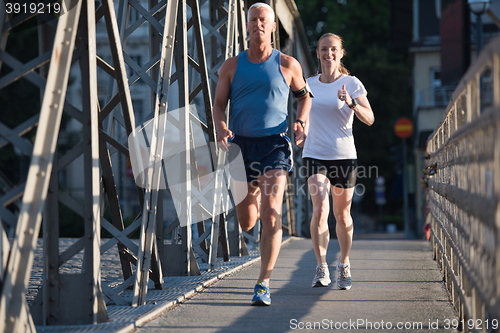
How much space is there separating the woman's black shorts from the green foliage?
33.8 meters

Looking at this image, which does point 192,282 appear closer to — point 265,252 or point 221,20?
point 265,252

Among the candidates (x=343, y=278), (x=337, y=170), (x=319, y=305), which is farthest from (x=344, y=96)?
(x=319, y=305)

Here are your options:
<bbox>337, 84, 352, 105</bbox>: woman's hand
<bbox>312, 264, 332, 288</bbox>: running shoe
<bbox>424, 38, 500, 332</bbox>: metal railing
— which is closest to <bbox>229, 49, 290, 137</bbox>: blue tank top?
<bbox>337, 84, 352, 105</bbox>: woman's hand

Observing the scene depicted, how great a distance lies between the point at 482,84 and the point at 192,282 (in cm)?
320

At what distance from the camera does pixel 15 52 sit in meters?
27.9

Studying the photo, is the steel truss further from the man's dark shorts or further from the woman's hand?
the woman's hand

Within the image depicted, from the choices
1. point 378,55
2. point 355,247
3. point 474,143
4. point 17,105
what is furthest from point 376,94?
point 474,143

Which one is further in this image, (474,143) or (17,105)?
(17,105)

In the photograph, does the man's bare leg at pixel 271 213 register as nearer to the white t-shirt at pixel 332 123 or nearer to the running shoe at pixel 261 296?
the running shoe at pixel 261 296

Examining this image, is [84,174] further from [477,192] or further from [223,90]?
[477,192]

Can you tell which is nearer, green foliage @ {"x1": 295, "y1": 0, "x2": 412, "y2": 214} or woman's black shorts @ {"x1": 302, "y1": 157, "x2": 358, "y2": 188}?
woman's black shorts @ {"x1": 302, "y1": 157, "x2": 358, "y2": 188}

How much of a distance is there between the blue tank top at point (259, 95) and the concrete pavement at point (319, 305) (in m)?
1.18

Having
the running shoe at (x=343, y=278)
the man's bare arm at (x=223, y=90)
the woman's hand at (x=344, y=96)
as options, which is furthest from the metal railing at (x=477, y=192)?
the man's bare arm at (x=223, y=90)

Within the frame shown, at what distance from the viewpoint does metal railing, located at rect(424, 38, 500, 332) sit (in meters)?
2.59
